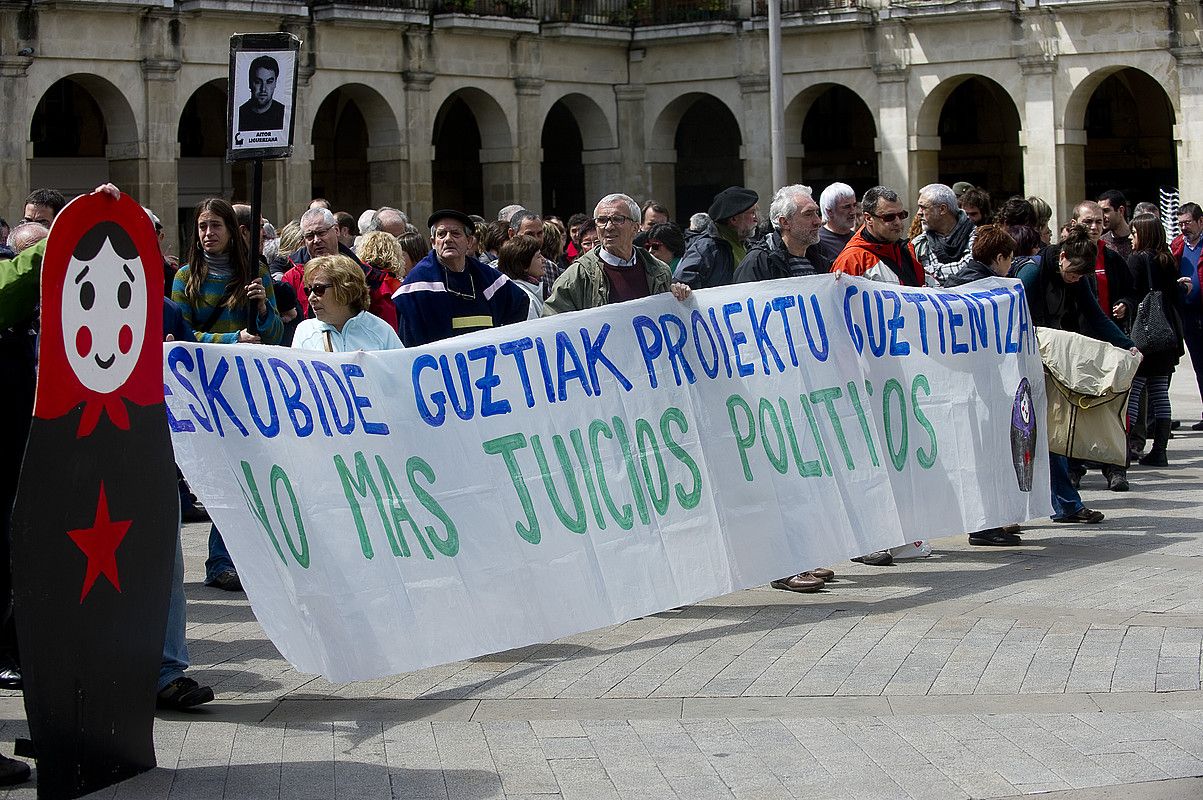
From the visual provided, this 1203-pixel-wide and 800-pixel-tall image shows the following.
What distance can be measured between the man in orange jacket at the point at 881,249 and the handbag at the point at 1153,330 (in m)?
4.26

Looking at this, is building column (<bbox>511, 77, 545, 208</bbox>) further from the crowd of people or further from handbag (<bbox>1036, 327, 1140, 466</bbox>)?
handbag (<bbox>1036, 327, 1140, 466</bbox>)

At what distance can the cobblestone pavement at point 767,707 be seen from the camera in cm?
587

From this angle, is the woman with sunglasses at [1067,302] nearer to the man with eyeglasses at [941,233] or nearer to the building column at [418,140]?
the man with eyeglasses at [941,233]

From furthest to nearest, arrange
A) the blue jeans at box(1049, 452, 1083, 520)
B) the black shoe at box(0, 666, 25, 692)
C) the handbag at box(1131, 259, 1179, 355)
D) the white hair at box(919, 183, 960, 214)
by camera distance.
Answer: the handbag at box(1131, 259, 1179, 355) → the white hair at box(919, 183, 960, 214) → the blue jeans at box(1049, 452, 1083, 520) → the black shoe at box(0, 666, 25, 692)

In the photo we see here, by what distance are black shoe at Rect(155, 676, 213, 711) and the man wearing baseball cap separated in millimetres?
4464

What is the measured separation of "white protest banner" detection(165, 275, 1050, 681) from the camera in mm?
6777

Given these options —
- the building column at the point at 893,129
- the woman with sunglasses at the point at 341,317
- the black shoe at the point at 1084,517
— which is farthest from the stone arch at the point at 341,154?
the woman with sunglasses at the point at 341,317

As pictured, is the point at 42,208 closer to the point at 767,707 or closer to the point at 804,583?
the point at 804,583

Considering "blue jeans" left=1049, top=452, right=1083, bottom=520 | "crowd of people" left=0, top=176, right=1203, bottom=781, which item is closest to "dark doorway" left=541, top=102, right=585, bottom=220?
"crowd of people" left=0, top=176, right=1203, bottom=781

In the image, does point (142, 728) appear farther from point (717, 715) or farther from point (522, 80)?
point (522, 80)

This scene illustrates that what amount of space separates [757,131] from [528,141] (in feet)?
14.5

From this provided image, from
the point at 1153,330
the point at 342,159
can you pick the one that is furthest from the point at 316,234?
the point at 342,159

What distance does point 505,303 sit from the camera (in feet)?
28.9

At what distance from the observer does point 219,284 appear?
356 inches
